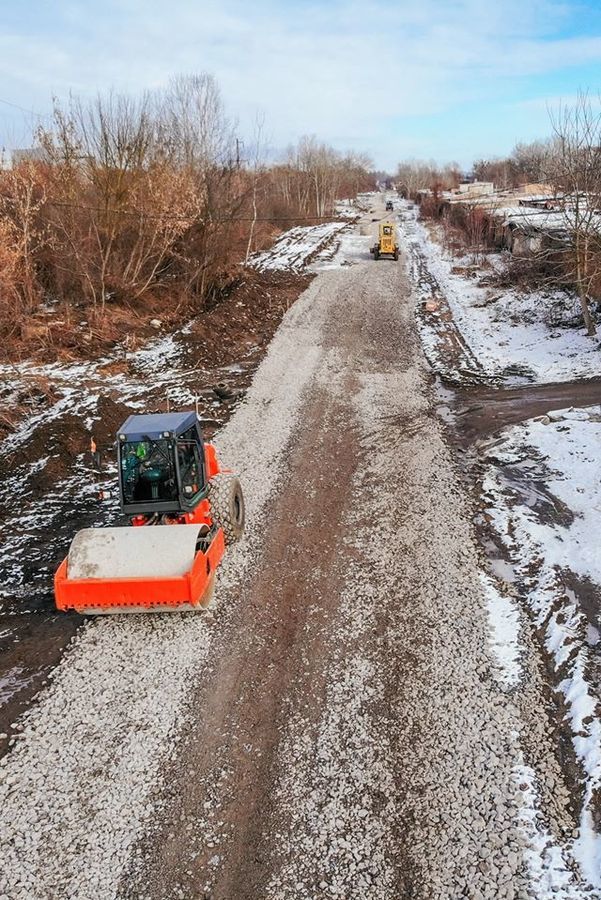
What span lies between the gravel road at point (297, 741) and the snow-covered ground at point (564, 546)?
0.43 meters

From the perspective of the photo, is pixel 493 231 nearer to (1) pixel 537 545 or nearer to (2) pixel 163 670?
(1) pixel 537 545

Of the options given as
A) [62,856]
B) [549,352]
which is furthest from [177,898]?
[549,352]

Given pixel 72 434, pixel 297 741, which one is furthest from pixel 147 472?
pixel 72 434

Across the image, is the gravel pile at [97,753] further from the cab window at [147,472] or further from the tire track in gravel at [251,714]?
the cab window at [147,472]

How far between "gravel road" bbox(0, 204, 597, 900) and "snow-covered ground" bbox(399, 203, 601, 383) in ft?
26.0

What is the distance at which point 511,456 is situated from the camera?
12281 mm

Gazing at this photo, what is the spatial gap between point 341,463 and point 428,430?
2555 mm

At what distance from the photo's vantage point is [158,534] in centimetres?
750

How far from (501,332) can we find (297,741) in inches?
667

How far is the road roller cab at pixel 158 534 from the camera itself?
7156mm

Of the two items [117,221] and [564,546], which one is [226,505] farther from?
[117,221]

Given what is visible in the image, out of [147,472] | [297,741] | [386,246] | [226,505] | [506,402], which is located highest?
[386,246]

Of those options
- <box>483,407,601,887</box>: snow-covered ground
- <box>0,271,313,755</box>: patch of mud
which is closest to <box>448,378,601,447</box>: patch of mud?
<box>483,407,601,887</box>: snow-covered ground

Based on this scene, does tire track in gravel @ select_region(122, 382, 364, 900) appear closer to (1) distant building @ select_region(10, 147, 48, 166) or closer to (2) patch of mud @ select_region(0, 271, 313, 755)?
(2) patch of mud @ select_region(0, 271, 313, 755)
